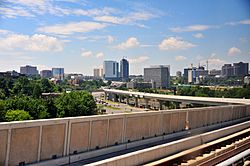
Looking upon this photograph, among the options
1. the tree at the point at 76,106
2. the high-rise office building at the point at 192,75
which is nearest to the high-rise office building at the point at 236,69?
the high-rise office building at the point at 192,75

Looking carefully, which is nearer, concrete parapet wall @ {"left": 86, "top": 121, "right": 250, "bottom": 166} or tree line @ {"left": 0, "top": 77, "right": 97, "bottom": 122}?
concrete parapet wall @ {"left": 86, "top": 121, "right": 250, "bottom": 166}

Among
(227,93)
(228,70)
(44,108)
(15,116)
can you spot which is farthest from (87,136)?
(228,70)

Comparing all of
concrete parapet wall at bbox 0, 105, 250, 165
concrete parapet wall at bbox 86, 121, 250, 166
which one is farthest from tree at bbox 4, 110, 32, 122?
concrete parapet wall at bbox 86, 121, 250, 166

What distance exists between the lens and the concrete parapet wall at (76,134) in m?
8.52

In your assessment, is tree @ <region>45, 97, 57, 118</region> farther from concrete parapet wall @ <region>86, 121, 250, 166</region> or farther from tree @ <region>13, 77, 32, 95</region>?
tree @ <region>13, 77, 32, 95</region>

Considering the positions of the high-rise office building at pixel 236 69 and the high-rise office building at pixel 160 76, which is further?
the high-rise office building at pixel 160 76

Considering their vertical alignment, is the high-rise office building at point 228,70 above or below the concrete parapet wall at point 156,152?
above

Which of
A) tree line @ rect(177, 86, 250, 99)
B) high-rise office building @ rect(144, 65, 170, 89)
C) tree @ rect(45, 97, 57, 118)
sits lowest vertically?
tree @ rect(45, 97, 57, 118)

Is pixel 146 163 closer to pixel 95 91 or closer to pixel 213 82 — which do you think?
pixel 95 91

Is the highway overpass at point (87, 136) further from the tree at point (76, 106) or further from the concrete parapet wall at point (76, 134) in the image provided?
the tree at point (76, 106)

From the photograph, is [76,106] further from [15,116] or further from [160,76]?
[160,76]

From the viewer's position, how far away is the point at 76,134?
10469mm

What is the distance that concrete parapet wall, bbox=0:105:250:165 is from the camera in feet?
28.0

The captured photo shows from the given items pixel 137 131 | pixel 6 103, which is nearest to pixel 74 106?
pixel 6 103
